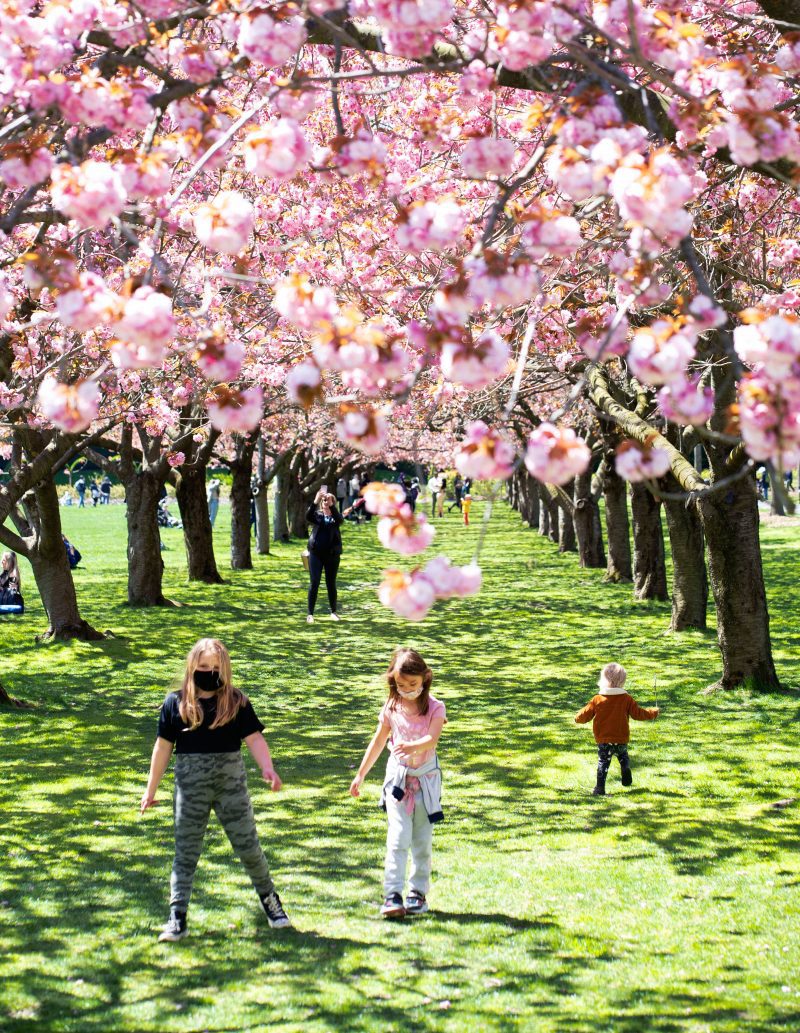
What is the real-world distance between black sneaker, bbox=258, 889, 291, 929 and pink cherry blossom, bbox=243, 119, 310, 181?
395cm

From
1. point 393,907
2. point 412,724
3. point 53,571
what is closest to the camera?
point 393,907

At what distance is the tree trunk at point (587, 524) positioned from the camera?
2641 cm

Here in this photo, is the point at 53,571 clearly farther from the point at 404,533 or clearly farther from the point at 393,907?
the point at 404,533

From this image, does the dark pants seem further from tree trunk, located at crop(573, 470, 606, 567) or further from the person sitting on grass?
tree trunk, located at crop(573, 470, 606, 567)

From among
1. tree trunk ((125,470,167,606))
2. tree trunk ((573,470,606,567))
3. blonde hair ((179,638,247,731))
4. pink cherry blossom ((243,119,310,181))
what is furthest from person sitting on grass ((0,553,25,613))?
pink cherry blossom ((243,119,310,181))

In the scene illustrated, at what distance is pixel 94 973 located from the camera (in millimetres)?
5980

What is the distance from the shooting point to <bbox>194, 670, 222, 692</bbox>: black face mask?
6320 millimetres

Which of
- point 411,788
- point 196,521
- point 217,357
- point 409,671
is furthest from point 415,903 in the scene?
point 196,521

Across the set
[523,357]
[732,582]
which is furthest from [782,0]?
[732,582]

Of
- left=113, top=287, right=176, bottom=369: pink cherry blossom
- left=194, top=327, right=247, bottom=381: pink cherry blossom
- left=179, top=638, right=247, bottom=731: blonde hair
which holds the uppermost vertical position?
left=113, top=287, right=176, bottom=369: pink cherry blossom

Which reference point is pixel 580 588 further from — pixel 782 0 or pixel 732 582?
pixel 782 0

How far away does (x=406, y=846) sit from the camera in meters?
6.77

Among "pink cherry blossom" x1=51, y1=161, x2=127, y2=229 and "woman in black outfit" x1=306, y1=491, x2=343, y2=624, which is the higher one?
"pink cherry blossom" x1=51, y1=161, x2=127, y2=229

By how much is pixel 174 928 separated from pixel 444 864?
198 cm
